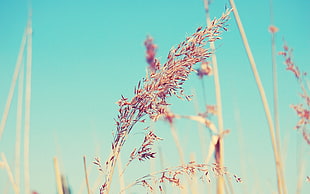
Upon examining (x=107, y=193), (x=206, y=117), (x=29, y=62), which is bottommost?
(x=107, y=193)

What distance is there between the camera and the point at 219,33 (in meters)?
1.13

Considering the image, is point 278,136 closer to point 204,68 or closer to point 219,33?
point 204,68

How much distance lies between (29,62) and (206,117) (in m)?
1.13

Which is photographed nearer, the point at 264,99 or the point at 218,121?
the point at 264,99

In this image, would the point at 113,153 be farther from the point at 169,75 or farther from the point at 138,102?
the point at 169,75

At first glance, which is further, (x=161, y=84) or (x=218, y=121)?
(x=218, y=121)

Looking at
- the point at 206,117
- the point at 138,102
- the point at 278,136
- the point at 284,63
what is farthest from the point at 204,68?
the point at 138,102

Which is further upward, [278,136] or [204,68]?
[204,68]

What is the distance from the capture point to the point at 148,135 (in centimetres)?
112

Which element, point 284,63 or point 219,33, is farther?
point 284,63

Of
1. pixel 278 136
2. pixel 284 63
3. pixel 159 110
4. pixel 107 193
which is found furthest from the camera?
pixel 284 63

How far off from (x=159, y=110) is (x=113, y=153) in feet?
0.65

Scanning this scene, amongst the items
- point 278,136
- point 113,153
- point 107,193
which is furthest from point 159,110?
point 278,136

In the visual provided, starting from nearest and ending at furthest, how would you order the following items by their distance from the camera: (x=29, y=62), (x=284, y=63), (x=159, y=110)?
1. (x=159, y=110)
2. (x=284, y=63)
3. (x=29, y=62)
